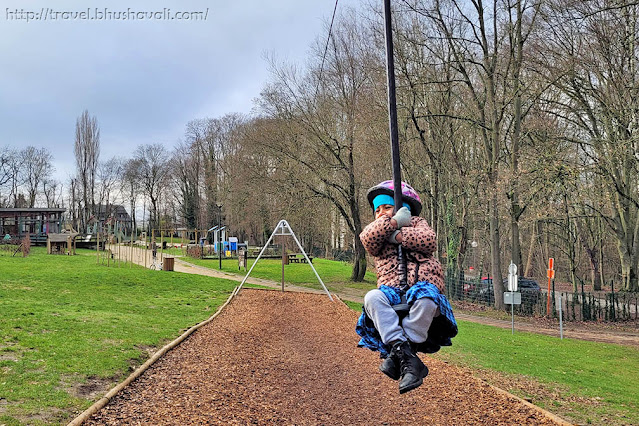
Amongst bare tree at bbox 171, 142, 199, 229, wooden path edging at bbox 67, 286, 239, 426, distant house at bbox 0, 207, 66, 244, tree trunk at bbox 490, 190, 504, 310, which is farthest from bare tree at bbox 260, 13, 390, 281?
bare tree at bbox 171, 142, 199, 229

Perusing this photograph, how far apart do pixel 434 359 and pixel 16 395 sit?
7784mm

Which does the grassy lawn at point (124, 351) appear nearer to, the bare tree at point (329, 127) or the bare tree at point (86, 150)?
the bare tree at point (329, 127)

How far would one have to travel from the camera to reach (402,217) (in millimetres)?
3752

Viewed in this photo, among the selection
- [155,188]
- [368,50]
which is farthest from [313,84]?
[155,188]

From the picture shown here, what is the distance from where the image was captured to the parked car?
76.1 feet

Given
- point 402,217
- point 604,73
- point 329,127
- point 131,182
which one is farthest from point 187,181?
point 402,217

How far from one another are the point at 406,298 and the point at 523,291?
22201mm

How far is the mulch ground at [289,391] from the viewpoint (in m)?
6.96

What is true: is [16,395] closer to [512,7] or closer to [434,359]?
[434,359]

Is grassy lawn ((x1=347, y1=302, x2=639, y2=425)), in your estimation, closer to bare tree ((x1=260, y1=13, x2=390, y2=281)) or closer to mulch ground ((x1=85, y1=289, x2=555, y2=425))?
mulch ground ((x1=85, y1=289, x2=555, y2=425))

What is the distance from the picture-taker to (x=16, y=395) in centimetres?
634

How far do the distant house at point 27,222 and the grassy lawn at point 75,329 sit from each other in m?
26.8

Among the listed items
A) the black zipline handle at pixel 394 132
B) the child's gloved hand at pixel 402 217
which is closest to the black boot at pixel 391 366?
the black zipline handle at pixel 394 132

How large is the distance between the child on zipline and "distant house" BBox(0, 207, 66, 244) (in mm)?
46868
